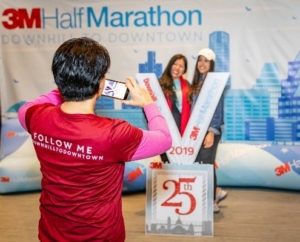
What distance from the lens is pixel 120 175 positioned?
1.52 metres

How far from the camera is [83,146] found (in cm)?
141

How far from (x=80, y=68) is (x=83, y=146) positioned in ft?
0.75

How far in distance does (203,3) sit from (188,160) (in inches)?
58.6

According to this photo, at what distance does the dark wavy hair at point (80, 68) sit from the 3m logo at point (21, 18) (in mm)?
2928

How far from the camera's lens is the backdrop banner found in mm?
3975

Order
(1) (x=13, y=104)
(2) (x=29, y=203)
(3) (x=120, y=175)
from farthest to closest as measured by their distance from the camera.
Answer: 1. (1) (x=13, y=104)
2. (2) (x=29, y=203)
3. (3) (x=120, y=175)

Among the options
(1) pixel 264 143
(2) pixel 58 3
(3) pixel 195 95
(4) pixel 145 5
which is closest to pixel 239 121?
(1) pixel 264 143

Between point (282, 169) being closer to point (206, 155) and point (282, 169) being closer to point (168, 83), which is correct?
point (206, 155)

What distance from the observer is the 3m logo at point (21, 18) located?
4176 mm

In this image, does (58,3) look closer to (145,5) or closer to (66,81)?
(145,5)

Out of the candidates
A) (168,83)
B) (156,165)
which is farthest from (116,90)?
(168,83)

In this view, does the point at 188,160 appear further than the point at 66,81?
Yes

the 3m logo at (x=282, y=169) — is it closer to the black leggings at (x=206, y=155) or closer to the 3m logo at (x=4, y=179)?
the black leggings at (x=206, y=155)

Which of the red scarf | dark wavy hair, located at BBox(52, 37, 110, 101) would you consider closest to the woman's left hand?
the red scarf
